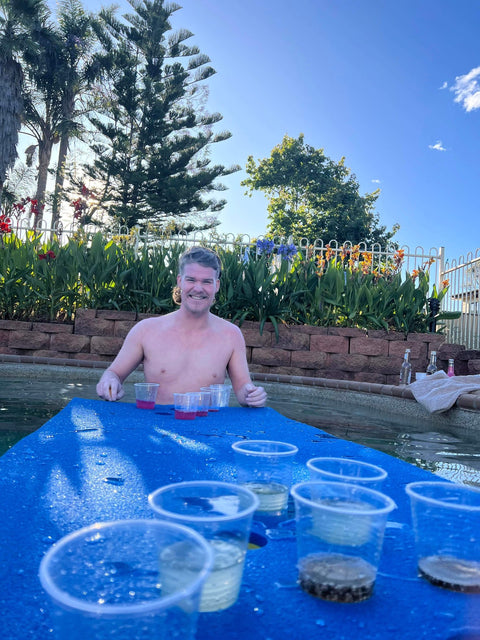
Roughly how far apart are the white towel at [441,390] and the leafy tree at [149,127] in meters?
22.1

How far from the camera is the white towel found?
14.4 feet

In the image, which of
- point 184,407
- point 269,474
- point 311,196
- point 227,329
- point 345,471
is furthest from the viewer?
point 311,196

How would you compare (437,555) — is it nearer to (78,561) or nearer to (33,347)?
(78,561)

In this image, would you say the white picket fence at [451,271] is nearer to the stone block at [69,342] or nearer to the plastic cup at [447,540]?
the stone block at [69,342]

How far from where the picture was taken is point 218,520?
27.7 inches

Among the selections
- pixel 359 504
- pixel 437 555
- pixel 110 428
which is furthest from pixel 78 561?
pixel 110 428

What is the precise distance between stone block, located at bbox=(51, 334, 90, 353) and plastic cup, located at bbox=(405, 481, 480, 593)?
631cm

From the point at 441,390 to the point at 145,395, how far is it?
9.90 feet

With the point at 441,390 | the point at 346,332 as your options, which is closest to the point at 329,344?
the point at 346,332

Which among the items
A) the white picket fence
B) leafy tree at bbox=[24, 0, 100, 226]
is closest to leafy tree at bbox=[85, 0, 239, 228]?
leafy tree at bbox=[24, 0, 100, 226]

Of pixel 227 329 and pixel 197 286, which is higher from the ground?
pixel 197 286

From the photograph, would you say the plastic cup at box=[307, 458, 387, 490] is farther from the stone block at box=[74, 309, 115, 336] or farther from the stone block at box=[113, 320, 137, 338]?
the stone block at box=[74, 309, 115, 336]

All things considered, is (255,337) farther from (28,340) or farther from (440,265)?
(440,265)

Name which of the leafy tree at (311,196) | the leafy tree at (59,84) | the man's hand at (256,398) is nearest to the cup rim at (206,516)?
the man's hand at (256,398)
